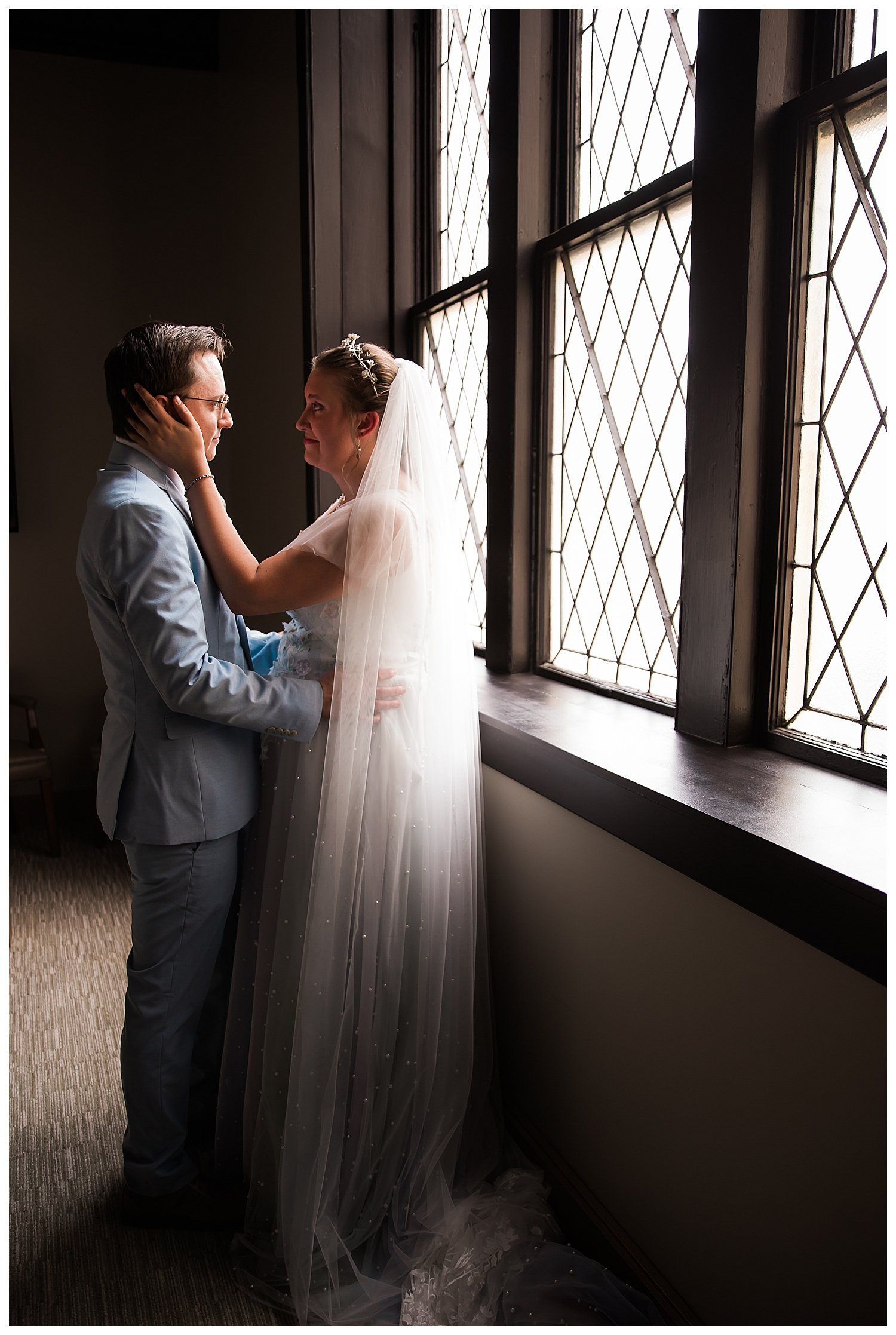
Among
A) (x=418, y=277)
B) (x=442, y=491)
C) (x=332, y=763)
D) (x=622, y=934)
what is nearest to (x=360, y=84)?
(x=418, y=277)

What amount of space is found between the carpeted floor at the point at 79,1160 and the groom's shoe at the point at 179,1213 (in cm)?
2

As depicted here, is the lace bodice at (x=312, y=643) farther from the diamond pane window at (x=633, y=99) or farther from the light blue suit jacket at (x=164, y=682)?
the diamond pane window at (x=633, y=99)

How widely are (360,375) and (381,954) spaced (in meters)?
1.12

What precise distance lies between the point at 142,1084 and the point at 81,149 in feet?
13.2

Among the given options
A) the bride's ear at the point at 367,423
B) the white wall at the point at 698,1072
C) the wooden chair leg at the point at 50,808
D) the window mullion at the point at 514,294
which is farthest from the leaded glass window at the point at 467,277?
the wooden chair leg at the point at 50,808

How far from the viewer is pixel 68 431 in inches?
164

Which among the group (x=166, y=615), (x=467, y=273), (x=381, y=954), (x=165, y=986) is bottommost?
(x=165, y=986)

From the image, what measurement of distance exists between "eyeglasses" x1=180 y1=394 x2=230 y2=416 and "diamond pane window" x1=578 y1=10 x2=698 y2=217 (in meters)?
0.95

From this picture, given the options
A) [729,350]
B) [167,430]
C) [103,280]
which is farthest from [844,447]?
[103,280]

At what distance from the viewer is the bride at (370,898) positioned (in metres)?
1.62

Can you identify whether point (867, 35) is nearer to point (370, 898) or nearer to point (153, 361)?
point (153, 361)

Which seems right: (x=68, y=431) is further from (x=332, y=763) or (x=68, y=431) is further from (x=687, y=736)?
(x=687, y=736)

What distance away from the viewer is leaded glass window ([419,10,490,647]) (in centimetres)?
253

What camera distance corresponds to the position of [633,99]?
1839 millimetres
